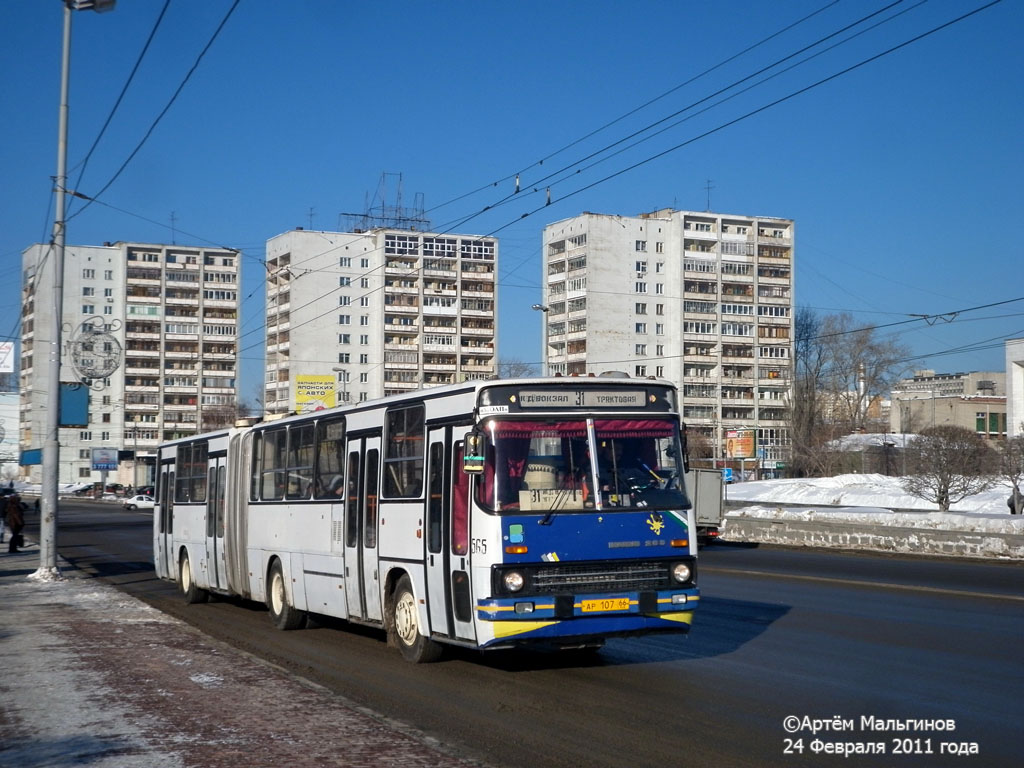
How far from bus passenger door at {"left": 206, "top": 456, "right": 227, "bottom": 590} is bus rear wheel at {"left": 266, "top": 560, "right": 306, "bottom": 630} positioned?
254 centimetres

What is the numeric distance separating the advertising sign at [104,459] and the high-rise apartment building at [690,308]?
4617cm

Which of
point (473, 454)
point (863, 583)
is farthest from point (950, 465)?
point (473, 454)

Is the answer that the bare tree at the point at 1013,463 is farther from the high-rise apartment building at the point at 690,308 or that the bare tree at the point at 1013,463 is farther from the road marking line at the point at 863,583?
A: the high-rise apartment building at the point at 690,308

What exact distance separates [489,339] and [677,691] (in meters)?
112

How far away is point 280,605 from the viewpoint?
1670cm

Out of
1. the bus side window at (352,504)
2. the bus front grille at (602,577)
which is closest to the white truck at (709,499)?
the bus side window at (352,504)

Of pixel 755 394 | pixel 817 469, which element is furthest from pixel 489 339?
pixel 817 469

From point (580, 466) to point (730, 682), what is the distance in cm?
240

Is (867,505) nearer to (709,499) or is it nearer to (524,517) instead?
(709,499)

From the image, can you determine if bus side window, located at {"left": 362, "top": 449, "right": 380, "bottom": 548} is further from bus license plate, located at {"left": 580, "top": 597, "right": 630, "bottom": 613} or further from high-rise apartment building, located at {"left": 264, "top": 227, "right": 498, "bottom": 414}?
high-rise apartment building, located at {"left": 264, "top": 227, "right": 498, "bottom": 414}

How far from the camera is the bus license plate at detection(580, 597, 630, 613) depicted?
428 inches

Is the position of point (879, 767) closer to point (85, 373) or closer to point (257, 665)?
point (257, 665)

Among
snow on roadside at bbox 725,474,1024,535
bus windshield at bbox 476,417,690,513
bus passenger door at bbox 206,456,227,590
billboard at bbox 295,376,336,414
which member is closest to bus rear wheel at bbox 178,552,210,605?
bus passenger door at bbox 206,456,227,590

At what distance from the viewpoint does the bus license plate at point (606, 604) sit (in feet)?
35.7
